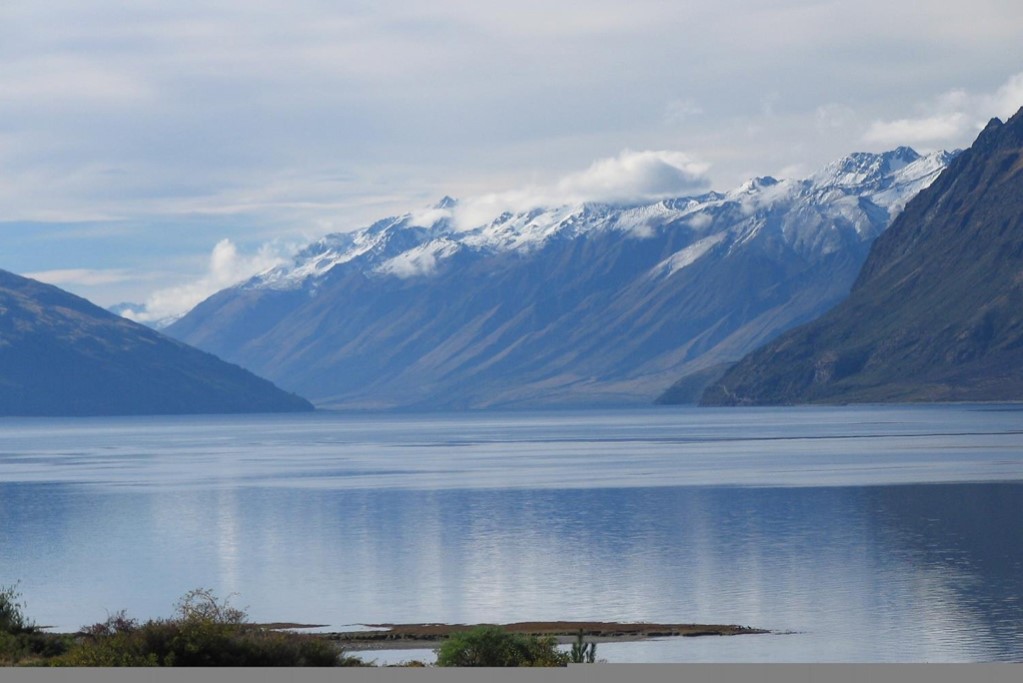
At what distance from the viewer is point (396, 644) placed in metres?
58.9

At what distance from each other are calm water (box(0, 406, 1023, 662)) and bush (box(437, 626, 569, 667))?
37.5ft

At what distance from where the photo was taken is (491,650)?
43188 mm

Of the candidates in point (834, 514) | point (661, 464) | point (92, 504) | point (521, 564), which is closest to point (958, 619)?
point (521, 564)

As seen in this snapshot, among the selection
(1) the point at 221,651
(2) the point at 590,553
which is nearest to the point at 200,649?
(1) the point at 221,651

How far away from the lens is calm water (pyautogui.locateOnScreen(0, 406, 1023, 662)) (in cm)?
6400

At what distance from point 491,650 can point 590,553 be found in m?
46.8

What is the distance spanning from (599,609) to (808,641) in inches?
479

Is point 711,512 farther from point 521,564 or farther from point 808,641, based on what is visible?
point 808,641

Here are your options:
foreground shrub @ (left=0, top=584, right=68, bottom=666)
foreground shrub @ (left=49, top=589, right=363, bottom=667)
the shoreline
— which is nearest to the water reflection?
the shoreline

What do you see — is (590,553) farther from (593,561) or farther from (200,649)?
(200,649)

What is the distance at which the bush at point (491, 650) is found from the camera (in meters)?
42.6

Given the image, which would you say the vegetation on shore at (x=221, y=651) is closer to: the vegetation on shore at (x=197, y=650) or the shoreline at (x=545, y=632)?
the vegetation on shore at (x=197, y=650)

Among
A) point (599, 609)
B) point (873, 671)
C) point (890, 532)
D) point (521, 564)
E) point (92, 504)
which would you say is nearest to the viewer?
point (873, 671)

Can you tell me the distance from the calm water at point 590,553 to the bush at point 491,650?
37.5ft
